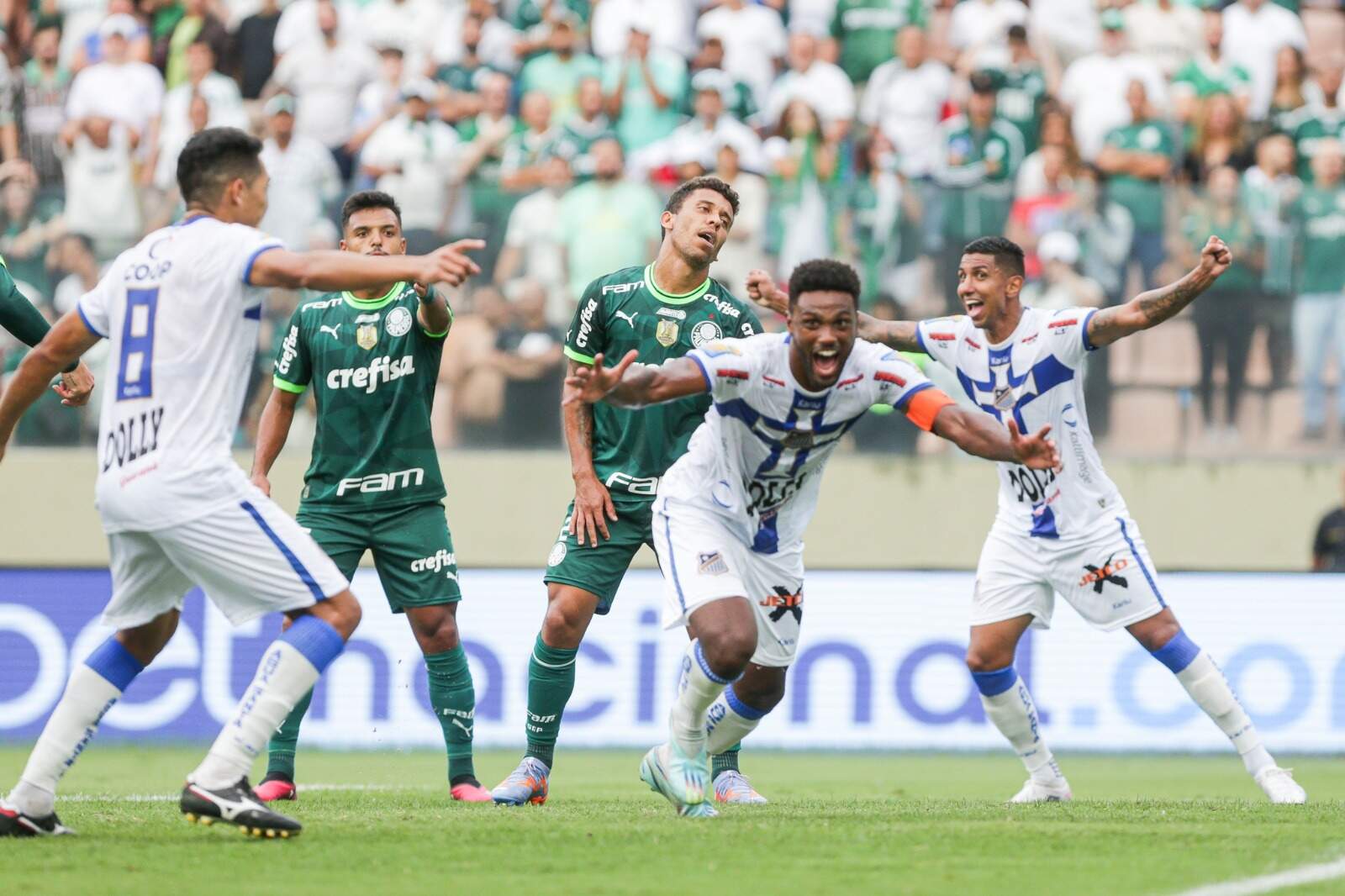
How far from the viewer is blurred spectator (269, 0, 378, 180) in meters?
16.5

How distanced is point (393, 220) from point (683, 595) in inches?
95.6

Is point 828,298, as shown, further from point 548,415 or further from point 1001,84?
point 1001,84

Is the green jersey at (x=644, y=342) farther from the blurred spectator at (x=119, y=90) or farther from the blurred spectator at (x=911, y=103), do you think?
the blurred spectator at (x=119, y=90)

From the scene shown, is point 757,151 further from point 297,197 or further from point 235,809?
point 235,809

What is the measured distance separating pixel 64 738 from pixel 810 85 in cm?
1143

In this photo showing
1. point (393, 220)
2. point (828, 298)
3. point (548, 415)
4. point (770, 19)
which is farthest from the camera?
point (770, 19)

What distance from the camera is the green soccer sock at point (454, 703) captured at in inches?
337

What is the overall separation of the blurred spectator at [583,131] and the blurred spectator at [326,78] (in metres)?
2.14

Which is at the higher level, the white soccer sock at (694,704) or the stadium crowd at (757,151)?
the stadium crowd at (757,151)

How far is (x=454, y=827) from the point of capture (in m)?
6.82

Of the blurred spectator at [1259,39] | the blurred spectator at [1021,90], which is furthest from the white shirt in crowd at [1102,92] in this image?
the blurred spectator at [1259,39]

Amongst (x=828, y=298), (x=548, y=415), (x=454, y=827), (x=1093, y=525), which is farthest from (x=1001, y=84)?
(x=454, y=827)

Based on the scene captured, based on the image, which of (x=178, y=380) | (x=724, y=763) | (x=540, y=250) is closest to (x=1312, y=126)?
(x=540, y=250)

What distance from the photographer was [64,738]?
649 cm
